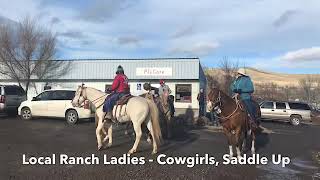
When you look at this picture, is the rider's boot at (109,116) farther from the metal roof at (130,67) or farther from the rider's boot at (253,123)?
the metal roof at (130,67)

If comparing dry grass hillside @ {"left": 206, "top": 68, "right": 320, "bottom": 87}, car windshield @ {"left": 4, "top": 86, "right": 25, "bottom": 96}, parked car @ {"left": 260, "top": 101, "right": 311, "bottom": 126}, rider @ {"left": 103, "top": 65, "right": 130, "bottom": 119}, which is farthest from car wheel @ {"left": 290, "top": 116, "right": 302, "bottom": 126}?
dry grass hillside @ {"left": 206, "top": 68, "right": 320, "bottom": 87}

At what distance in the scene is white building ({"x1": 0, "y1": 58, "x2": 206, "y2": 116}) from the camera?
32625 mm

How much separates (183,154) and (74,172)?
382cm

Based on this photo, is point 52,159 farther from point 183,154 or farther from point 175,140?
point 175,140

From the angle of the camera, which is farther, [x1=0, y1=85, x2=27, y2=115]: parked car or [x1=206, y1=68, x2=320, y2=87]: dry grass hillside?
[x1=206, y1=68, x2=320, y2=87]: dry grass hillside

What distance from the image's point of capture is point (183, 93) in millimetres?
33031

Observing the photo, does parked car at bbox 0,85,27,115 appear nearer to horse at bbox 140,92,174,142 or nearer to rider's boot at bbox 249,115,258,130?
horse at bbox 140,92,174,142

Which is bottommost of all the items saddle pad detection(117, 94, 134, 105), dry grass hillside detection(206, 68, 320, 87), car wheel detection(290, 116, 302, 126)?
car wheel detection(290, 116, 302, 126)

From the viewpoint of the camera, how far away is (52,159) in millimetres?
10172

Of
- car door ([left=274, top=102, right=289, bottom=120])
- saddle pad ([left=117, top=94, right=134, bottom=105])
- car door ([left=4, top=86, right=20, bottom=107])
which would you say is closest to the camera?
saddle pad ([left=117, top=94, right=134, bottom=105])

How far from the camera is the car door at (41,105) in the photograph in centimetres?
2134

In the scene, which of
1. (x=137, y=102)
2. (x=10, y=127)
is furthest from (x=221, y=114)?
(x=10, y=127)

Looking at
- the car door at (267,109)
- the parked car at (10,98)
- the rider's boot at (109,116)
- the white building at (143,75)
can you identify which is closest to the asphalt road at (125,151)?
the rider's boot at (109,116)

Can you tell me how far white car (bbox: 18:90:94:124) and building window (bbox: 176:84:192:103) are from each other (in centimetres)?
1318
